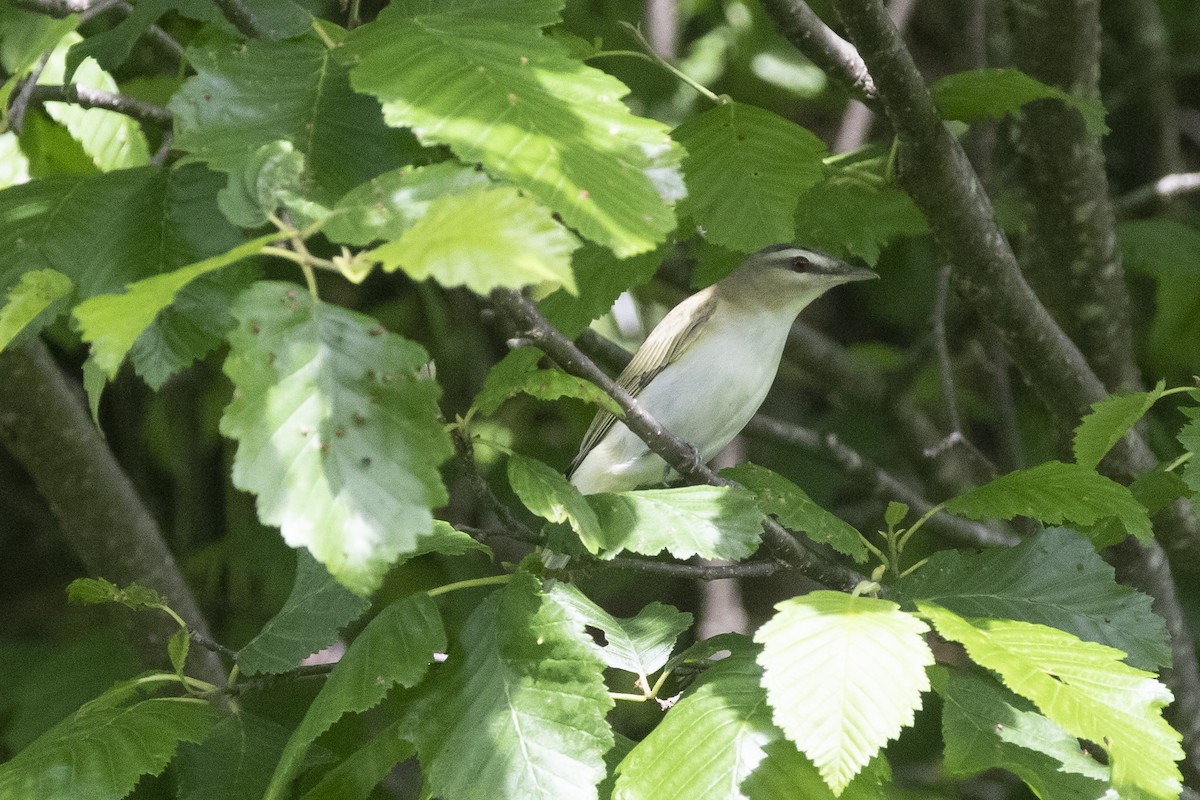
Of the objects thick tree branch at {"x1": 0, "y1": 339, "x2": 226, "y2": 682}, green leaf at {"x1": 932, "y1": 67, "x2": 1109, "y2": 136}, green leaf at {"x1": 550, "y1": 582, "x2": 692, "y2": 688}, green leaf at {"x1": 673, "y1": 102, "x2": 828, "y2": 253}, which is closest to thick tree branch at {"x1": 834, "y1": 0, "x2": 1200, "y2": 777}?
green leaf at {"x1": 932, "y1": 67, "x2": 1109, "y2": 136}

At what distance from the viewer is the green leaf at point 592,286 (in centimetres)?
234

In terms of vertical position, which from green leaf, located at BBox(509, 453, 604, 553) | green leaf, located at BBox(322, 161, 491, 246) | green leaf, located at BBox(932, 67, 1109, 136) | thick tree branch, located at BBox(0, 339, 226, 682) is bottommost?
thick tree branch, located at BBox(0, 339, 226, 682)

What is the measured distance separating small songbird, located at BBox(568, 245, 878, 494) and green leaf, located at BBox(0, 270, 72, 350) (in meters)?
2.12

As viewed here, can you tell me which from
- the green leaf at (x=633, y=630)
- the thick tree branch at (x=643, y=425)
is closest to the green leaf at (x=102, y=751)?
the green leaf at (x=633, y=630)

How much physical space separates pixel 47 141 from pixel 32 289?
1609 millimetres

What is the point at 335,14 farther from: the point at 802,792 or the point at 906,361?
the point at 802,792

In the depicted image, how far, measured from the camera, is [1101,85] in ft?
16.4

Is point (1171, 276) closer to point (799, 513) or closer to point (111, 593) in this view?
point (799, 513)

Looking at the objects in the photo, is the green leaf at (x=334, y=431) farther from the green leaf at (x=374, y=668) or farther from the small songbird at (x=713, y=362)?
the small songbird at (x=713, y=362)

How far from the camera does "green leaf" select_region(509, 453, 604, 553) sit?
1652 mm

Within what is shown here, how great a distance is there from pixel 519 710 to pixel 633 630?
1.20 feet

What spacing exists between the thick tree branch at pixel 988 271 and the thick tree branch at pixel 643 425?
2.47 ft

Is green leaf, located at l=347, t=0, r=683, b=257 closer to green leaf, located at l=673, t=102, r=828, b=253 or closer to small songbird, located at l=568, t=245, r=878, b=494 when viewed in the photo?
green leaf, located at l=673, t=102, r=828, b=253

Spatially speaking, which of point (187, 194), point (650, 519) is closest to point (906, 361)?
point (650, 519)
